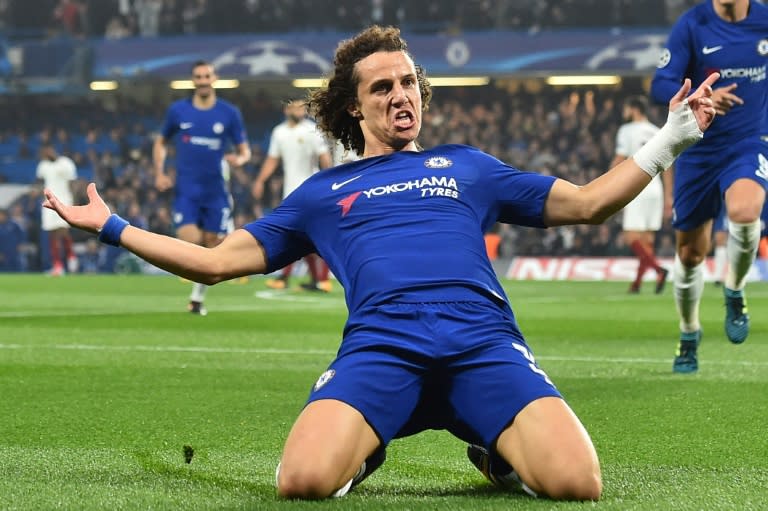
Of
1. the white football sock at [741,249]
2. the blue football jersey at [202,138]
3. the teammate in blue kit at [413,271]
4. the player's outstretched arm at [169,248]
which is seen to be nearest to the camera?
the teammate in blue kit at [413,271]

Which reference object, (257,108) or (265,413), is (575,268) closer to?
(257,108)

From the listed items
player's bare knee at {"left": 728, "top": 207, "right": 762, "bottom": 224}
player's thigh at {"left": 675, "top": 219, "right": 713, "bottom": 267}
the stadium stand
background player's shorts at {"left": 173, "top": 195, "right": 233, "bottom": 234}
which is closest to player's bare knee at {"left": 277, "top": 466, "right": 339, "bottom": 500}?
player's bare knee at {"left": 728, "top": 207, "right": 762, "bottom": 224}

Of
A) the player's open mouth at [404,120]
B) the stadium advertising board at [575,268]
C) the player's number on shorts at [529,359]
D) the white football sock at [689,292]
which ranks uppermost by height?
the player's open mouth at [404,120]

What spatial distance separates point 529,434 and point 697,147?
4.22m

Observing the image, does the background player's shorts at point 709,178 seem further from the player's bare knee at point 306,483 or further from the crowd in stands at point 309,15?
the crowd in stands at point 309,15

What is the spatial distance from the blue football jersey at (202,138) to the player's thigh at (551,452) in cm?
1044

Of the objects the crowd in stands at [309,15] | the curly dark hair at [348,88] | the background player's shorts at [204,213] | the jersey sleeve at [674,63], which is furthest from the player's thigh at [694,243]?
the crowd in stands at [309,15]

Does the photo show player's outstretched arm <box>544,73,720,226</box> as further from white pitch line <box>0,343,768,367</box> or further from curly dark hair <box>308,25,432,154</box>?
white pitch line <box>0,343,768,367</box>

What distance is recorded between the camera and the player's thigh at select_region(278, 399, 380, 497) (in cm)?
393

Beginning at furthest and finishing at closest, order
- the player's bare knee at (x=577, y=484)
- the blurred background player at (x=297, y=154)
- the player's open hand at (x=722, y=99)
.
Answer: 1. the blurred background player at (x=297, y=154)
2. the player's open hand at (x=722, y=99)
3. the player's bare knee at (x=577, y=484)

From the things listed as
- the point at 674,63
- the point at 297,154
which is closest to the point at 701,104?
the point at 674,63

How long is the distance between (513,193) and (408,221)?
386 millimetres

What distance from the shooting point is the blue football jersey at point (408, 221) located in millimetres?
4336

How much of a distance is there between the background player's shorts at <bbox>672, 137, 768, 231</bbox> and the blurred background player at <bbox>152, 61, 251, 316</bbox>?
719 centimetres
